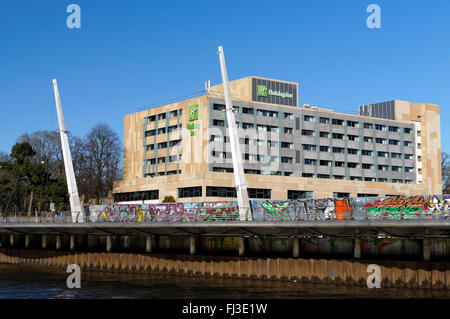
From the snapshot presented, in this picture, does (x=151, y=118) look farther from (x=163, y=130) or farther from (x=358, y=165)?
(x=358, y=165)

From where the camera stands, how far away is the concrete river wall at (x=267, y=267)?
4547 cm

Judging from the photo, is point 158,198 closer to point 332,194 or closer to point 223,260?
point 332,194

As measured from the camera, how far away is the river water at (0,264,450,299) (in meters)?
43.1

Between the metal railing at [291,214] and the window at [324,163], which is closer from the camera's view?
the metal railing at [291,214]

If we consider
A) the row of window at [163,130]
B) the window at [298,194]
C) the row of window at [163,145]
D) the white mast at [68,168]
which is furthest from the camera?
the row of window at [163,130]

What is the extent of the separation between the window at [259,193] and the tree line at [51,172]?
102 ft

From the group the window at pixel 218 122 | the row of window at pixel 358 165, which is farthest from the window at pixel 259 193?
the row of window at pixel 358 165

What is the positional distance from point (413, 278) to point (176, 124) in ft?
248

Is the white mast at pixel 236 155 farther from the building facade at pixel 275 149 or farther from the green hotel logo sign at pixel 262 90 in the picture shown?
the green hotel logo sign at pixel 262 90

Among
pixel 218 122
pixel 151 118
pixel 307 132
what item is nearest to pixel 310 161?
pixel 307 132

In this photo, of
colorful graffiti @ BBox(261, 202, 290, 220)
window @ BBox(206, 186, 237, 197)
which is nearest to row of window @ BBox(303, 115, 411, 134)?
window @ BBox(206, 186, 237, 197)

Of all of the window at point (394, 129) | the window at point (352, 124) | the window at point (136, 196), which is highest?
the window at point (352, 124)

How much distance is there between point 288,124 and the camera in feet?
391
